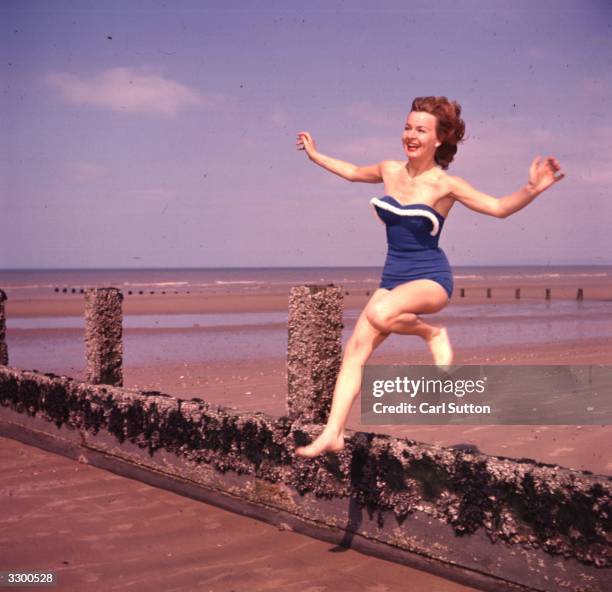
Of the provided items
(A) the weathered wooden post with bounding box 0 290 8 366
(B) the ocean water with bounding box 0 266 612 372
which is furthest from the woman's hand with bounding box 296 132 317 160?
(B) the ocean water with bounding box 0 266 612 372

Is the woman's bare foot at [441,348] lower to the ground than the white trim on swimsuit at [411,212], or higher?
lower

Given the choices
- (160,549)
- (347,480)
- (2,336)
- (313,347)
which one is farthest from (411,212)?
(2,336)

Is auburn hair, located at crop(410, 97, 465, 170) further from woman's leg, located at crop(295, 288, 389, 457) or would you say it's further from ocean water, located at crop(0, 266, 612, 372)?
ocean water, located at crop(0, 266, 612, 372)

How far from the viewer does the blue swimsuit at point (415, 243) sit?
3.21 m

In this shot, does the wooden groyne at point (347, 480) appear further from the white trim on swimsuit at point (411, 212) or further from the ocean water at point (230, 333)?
the ocean water at point (230, 333)

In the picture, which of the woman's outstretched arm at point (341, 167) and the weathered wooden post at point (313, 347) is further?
the weathered wooden post at point (313, 347)

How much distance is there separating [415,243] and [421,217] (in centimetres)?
11

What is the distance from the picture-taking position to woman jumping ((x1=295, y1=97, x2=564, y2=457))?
3.21m

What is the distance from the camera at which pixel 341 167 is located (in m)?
3.77

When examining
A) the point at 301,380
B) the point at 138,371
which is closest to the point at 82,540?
the point at 301,380

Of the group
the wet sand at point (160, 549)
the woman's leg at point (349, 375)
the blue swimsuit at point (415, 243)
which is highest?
the blue swimsuit at point (415, 243)

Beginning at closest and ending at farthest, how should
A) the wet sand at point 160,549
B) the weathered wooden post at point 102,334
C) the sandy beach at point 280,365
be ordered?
the wet sand at point 160,549 < the weathered wooden post at point 102,334 < the sandy beach at point 280,365

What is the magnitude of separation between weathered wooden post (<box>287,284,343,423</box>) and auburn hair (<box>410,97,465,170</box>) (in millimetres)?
1952

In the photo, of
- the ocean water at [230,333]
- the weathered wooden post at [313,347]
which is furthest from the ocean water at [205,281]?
the weathered wooden post at [313,347]
